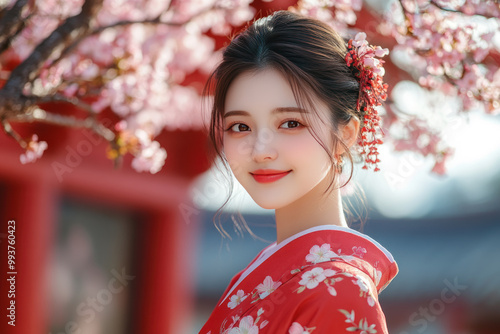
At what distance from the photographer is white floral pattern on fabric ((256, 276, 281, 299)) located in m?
1.59

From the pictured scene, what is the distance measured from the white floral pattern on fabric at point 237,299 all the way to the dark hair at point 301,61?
45 centimetres

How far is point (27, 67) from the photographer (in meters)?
1.97

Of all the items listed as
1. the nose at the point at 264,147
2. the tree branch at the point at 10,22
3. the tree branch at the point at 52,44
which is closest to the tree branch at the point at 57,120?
the tree branch at the point at 52,44

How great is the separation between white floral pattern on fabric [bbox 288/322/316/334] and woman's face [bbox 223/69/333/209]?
0.39 m

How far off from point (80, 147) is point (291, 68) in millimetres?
4314

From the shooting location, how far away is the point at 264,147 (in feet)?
5.34

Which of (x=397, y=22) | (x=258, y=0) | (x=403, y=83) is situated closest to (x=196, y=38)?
(x=258, y=0)

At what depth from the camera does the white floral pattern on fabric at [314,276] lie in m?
1.46

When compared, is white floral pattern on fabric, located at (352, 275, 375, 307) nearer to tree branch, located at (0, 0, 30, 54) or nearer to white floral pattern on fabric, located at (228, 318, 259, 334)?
white floral pattern on fabric, located at (228, 318, 259, 334)

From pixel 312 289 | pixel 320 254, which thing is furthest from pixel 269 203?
pixel 312 289

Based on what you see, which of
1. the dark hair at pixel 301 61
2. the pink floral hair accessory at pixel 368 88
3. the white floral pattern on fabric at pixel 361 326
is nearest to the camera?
the white floral pattern on fabric at pixel 361 326

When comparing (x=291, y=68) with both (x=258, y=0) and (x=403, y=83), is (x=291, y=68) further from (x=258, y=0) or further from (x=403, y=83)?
(x=258, y=0)

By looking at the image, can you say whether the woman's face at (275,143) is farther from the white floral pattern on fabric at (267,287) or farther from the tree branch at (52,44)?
the tree branch at (52,44)

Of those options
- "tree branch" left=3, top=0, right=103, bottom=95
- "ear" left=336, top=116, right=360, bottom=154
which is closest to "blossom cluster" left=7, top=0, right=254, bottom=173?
"tree branch" left=3, top=0, right=103, bottom=95
